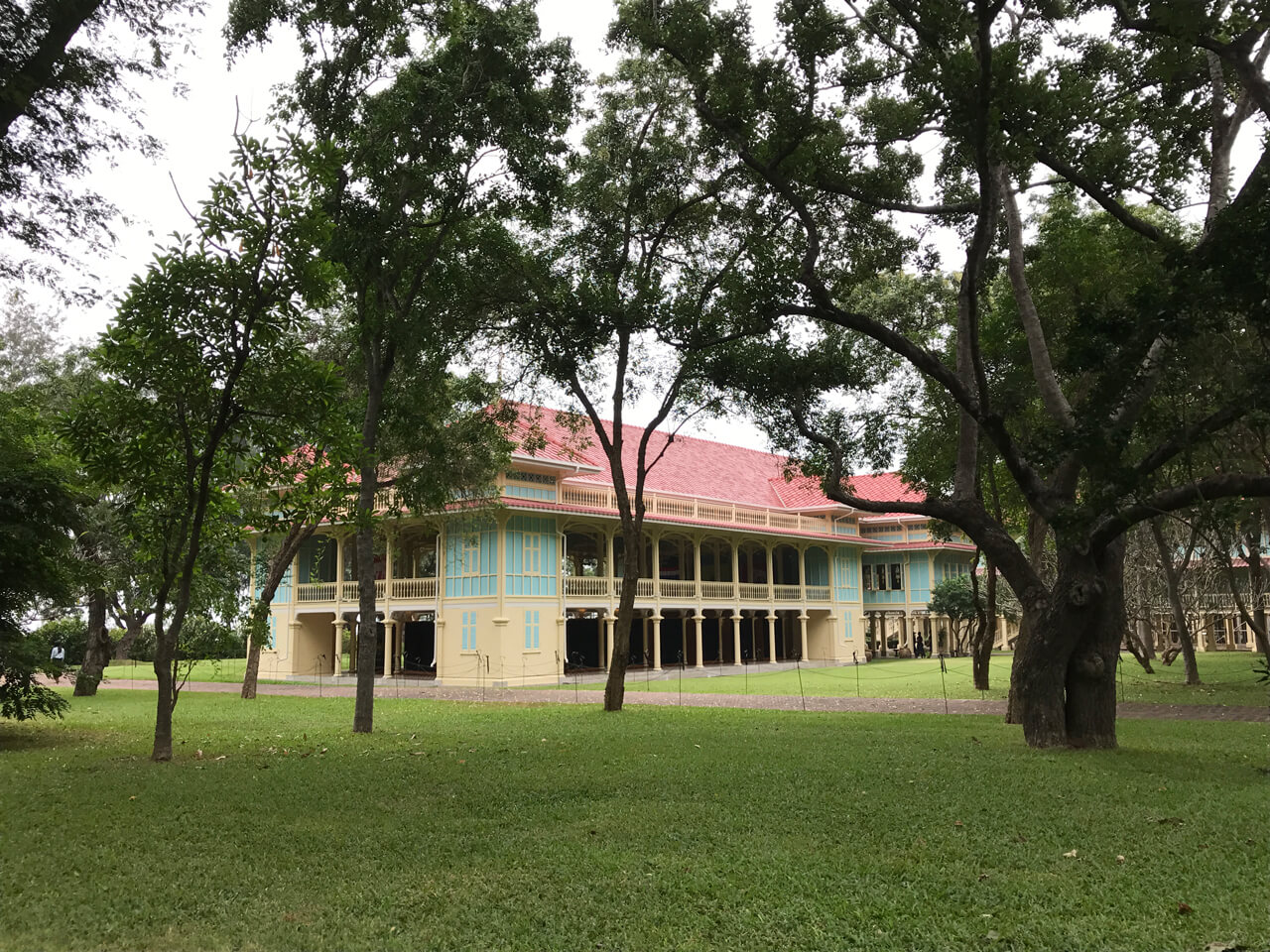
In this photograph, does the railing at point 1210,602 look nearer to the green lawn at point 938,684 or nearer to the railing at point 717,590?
the green lawn at point 938,684

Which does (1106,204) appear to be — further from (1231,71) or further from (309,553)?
(309,553)

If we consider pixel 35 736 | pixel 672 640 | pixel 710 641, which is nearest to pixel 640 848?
pixel 35 736

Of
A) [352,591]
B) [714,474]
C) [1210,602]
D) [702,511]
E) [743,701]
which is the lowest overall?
[743,701]

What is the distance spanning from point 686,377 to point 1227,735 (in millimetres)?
8992

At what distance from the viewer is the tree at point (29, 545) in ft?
35.7

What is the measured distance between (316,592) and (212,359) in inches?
942

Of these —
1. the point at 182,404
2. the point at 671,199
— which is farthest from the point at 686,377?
the point at 182,404

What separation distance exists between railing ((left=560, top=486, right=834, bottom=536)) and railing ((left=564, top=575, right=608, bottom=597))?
7.64 ft

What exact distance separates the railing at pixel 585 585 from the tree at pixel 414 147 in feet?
50.8

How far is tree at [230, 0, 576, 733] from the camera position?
39.4ft

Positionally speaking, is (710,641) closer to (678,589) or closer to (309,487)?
(678,589)

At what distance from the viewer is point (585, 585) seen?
2970cm

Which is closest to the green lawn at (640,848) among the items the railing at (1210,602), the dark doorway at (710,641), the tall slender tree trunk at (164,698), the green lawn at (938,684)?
the tall slender tree trunk at (164,698)

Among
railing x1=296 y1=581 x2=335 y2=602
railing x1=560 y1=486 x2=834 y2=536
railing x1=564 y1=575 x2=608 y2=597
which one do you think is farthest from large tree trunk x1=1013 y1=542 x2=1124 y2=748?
railing x1=296 y1=581 x2=335 y2=602
